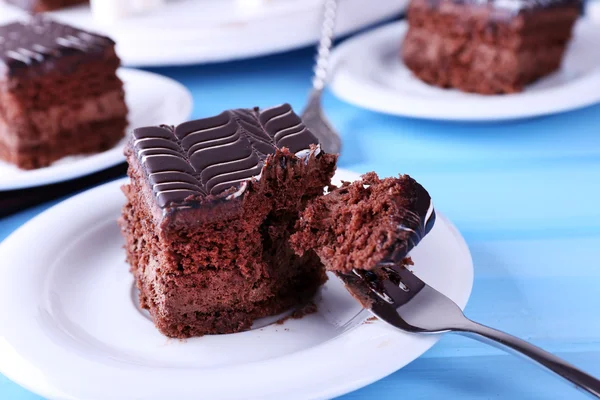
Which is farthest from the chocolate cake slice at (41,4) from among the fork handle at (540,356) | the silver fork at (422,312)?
the fork handle at (540,356)

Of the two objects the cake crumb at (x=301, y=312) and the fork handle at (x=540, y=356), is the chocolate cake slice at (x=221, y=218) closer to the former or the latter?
the cake crumb at (x=301, y=312)

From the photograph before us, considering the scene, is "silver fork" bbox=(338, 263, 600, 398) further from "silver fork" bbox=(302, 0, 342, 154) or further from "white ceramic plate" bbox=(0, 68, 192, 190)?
"white ceramic plate" bbox=(0, 68, 192, 190)

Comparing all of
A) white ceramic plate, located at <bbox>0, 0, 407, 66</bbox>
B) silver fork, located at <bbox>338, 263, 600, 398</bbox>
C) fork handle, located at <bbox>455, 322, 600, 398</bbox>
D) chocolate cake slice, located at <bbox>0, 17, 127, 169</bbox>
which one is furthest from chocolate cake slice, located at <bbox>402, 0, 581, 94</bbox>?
fork handle, located at <bbox>455, 322, 600, 398</bbox>

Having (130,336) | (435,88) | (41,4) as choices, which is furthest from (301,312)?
(41,4)

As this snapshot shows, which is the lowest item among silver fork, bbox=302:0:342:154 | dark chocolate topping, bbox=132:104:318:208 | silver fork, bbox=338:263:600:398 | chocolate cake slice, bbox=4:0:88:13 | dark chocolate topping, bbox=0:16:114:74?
chocolate cake slice, bbox=4:0:88:13

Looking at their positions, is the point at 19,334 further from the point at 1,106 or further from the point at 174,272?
the point at 1,106

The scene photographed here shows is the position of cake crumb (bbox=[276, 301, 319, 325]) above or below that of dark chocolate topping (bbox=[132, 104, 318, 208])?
below

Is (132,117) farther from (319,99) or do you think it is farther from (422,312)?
(422,312)
